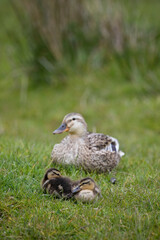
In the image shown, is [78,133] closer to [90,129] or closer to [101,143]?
[101,143]

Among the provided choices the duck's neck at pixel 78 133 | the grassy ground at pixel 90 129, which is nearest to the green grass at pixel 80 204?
the grassy ground at pixel 90 129

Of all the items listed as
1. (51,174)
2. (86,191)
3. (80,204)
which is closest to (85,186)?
(86,191)

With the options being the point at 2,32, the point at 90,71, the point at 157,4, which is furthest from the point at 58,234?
the point at 157,4

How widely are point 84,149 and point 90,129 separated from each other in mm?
3868

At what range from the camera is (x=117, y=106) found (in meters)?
10.9

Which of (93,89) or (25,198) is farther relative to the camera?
(93,89)

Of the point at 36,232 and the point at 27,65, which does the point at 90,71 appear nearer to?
the point at 27,65

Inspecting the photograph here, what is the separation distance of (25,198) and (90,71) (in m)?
8.98

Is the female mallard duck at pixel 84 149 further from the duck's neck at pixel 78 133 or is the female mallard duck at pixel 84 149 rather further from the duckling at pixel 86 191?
the duckling at pixel 86 191

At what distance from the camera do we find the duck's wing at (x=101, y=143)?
18.8 feet

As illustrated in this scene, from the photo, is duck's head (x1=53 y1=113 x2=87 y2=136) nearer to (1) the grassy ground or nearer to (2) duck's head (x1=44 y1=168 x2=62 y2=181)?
(1) the grassy ground

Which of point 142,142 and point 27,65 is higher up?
point 27,65

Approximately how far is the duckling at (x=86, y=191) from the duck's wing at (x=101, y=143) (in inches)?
54.9

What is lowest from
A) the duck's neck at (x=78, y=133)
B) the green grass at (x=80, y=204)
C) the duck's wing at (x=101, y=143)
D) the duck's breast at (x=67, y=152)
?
the green grass at (x=80, y=204)
